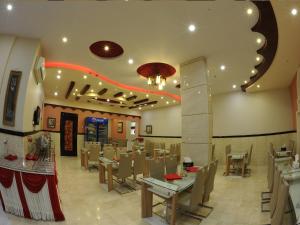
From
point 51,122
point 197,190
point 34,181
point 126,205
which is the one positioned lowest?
point 126,205

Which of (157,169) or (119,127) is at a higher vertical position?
(119,127)

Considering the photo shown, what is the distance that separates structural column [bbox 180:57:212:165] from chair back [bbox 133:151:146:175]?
3.99 feet

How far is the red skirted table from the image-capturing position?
2977 millimetres

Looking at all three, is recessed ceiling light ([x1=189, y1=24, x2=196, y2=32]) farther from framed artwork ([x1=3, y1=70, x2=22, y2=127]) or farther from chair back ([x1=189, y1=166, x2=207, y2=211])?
framed artwork ([x1=3, y1=70, x2=22, y2=127])

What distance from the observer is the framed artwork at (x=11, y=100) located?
4.01 metres

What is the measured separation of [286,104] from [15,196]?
955 centimetres

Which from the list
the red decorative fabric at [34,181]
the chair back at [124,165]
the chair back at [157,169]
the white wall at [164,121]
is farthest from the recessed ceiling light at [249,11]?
the white wall at [164,121]

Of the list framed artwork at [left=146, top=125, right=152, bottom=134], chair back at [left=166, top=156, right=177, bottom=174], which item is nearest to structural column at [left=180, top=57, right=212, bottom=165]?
chair back at [left=166, top=156, right=177, bottom=174]

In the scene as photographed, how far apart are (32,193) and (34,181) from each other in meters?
0.21

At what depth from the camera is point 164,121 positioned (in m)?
13.6

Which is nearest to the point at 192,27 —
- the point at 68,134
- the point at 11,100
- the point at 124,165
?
the point at 124,165

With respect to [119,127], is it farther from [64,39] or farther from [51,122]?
[64,39]

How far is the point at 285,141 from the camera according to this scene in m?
7.95

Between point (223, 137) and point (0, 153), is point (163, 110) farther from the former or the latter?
point (0, 153)
